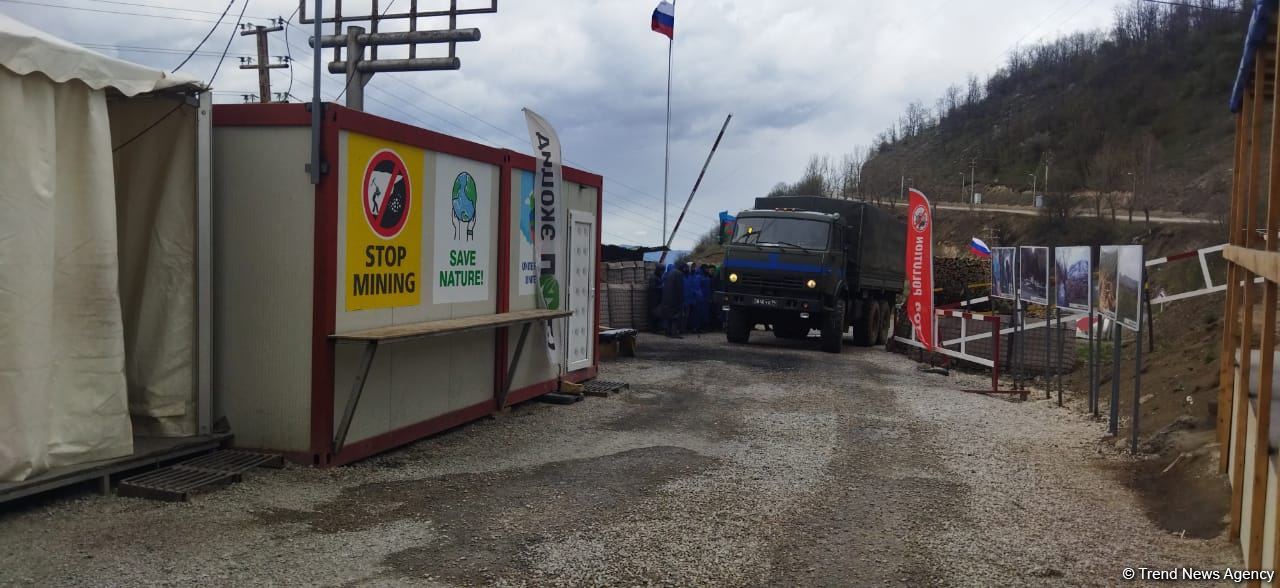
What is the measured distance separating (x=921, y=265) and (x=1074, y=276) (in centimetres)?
523

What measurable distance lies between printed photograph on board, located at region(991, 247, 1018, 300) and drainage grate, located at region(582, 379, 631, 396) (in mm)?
6184

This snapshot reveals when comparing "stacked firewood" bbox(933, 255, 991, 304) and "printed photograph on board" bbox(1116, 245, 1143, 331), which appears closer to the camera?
"printed photograph on board" bbox(1116, 245, 1143, 331)

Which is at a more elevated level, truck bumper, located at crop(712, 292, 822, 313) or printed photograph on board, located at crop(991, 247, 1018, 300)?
printed photograph on board, located at crop(991, 247, 1018, 300)

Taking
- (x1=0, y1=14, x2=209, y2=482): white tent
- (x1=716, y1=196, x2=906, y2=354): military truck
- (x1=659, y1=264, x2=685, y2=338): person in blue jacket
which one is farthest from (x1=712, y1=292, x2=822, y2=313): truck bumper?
(x1=0, y1=14, x2=209, y2=482): white tent

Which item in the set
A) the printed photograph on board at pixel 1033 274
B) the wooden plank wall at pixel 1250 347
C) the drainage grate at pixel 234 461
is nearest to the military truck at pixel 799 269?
the printed photograph on board at pixel 1033 274

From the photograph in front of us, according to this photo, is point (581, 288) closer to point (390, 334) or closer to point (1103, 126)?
point (390, 334)

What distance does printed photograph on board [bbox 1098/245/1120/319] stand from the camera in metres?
9.79

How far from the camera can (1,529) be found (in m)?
5.43

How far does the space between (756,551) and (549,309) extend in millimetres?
5922

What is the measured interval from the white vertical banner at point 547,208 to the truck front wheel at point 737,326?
8.93m

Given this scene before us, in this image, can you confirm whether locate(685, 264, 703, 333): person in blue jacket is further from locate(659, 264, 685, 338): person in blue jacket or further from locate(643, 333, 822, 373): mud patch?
locate(643, 333, 822, 373): mud patch

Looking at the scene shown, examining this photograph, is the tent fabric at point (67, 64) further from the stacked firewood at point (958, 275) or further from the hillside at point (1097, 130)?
the hillside at point (1097, 130)

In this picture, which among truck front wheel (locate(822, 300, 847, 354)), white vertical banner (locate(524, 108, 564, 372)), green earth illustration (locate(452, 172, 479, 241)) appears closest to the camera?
green earth illustration (locate(452, 172, 479, 241))

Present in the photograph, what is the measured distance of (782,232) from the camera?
752 inches
